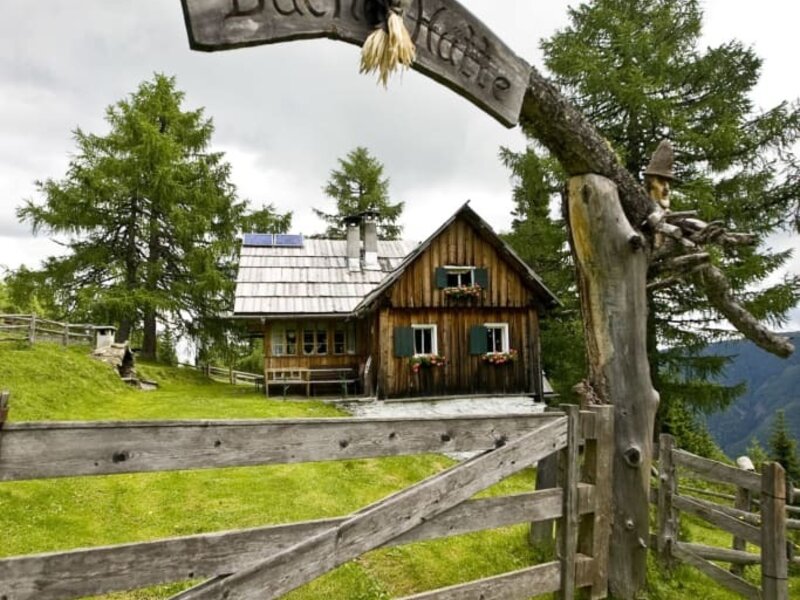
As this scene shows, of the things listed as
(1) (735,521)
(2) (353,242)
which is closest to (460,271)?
(2) (353,242)

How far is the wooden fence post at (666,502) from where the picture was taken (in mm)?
5711

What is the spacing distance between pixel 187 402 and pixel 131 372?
16.6 ft

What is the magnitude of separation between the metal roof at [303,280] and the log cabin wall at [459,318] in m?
2.89

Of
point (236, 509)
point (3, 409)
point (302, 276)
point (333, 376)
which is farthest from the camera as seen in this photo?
point (302, 276)

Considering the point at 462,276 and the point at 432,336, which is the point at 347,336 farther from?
the point at 462,276

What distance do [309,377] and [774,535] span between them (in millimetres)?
14990

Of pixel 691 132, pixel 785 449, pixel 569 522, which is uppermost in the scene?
pixel 691 132

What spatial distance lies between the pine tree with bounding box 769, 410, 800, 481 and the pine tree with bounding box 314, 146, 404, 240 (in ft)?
72.7

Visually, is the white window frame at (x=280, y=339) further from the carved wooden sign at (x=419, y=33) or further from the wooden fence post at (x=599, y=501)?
the carved wooden sign at (x=419, y=33)

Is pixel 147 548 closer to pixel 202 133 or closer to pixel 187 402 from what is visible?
pixel 187 402

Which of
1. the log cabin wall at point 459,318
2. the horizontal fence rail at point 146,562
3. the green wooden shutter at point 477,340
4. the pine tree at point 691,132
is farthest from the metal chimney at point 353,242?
the horizontal fence rail at point 146,562

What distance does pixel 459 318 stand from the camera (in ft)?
53.2

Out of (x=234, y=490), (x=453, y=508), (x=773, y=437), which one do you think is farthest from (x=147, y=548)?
(x=773, y=437)

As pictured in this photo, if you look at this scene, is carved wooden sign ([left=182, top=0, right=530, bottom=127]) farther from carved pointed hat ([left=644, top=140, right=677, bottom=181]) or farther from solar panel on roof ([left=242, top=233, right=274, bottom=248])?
solar panel on roof ([left=242, top=233, right=274, bottom=248])
